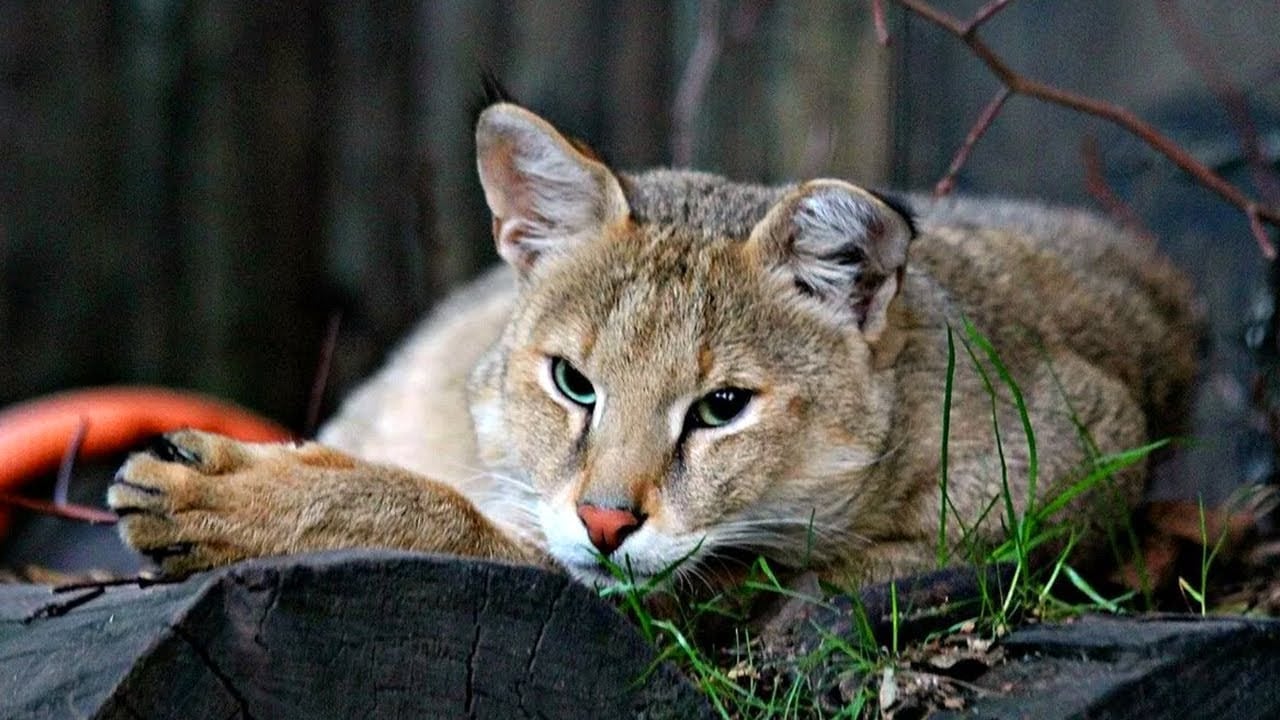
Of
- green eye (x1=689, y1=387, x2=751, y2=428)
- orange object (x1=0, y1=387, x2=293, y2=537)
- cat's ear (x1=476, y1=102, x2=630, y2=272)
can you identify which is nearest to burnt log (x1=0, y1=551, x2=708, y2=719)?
green eye (x1=689, y1=387, x2=751, y2=428)

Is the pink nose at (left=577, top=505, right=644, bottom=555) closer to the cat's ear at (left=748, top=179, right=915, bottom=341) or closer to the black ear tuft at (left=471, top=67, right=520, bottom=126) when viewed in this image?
the cat's ear at (left=748, top=179, right=915, bottom=341)

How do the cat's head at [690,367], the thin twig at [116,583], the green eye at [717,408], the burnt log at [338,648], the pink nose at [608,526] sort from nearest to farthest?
1. the burnt log at [338,648]
2. the thin twig at [116,583]
3. the pink nose at [608,526]
4. the cat's head at [690,367]
5. the green eye at [717,408]

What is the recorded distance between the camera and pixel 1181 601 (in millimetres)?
4316

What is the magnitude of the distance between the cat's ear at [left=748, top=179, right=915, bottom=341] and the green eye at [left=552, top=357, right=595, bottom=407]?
0.50 metres

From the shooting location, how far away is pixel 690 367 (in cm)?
385

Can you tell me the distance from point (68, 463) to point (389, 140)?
114 inches

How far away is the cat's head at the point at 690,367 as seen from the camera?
3721mm

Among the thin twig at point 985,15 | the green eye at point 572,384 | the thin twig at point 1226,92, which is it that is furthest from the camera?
the thin twig at point 1226,92

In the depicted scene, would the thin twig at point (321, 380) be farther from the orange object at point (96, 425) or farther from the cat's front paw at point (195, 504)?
the cat's front paw at point (195, 504)

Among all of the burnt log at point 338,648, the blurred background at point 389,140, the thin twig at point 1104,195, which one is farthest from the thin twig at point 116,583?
the blurred background at point 389,140

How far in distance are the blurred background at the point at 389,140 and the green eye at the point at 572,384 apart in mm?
2906

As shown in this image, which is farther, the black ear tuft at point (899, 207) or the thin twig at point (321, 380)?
the thin twig at point (321, 380)

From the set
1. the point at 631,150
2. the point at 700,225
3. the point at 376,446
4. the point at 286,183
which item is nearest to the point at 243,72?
the point at 286,183

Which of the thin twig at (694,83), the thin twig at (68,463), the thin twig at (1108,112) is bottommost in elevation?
the thin twig at (68,463)
